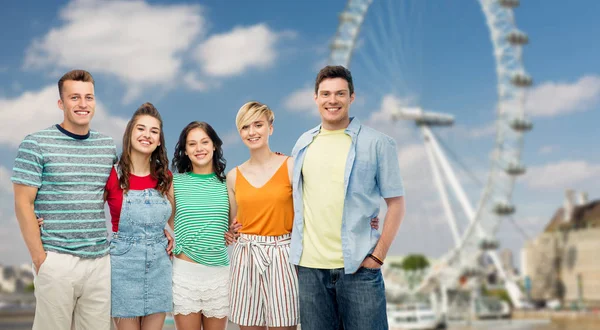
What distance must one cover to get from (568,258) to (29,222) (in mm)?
46685

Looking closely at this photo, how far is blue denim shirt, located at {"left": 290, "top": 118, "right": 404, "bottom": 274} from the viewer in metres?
2.55

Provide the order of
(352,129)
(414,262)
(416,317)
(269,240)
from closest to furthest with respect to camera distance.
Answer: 1. (352,129)
2. (269,240)
3. (416,317)
4. (414,262)

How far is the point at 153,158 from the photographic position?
2.92 meters

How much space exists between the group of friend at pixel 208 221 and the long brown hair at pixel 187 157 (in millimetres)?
19

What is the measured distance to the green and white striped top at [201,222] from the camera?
2.88m

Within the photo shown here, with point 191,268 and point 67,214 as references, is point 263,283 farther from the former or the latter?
point 67,214

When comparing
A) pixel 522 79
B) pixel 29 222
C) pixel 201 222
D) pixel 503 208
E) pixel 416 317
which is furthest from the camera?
pixel 416 317

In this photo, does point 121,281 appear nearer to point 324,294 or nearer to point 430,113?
point 324,294

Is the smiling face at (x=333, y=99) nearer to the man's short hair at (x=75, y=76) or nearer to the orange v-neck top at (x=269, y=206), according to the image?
the orange v-neck top at (x=269, y=206)

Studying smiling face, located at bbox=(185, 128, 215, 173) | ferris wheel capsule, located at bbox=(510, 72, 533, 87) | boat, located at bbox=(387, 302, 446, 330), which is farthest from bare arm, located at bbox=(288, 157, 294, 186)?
boat, located at bbox=(387, 302, 446, 330)

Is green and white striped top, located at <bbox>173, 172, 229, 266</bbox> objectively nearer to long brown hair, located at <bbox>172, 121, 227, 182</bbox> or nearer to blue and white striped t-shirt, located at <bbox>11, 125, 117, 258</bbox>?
long brown hair, located at <bbox>172, 121, 227, 182</bbox>

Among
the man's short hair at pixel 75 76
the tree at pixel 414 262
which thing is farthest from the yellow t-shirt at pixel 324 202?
the tree at pixel 414 262

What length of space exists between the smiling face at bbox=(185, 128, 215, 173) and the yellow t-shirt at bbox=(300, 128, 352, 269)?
491 millimetres

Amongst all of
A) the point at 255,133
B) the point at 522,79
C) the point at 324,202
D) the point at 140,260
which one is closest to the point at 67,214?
the point at 140,260
